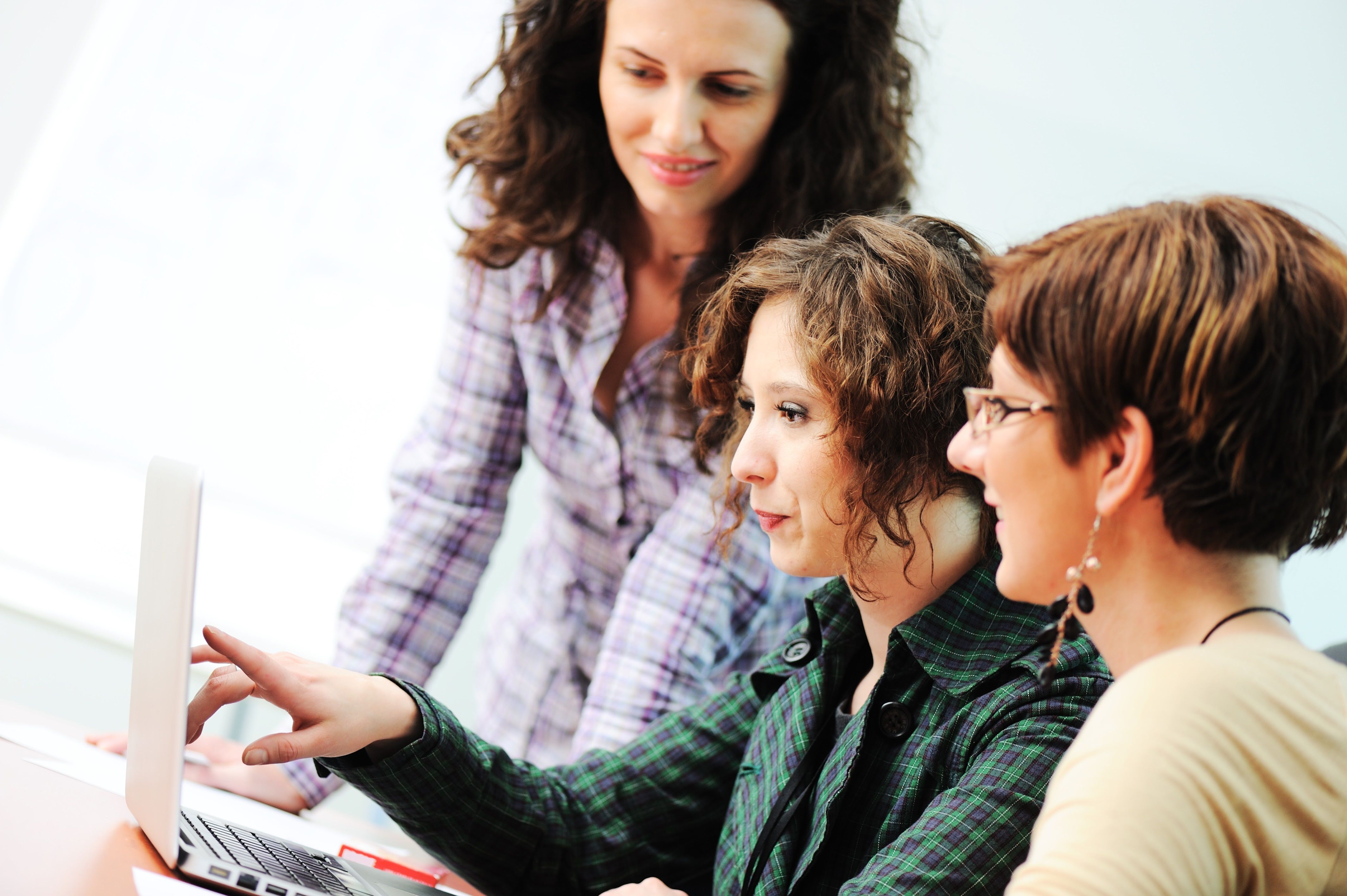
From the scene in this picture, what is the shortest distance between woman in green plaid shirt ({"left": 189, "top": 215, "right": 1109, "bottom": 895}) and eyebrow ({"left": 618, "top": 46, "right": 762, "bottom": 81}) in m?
0.24

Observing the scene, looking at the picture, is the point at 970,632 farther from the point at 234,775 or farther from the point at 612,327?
the point at 234,775

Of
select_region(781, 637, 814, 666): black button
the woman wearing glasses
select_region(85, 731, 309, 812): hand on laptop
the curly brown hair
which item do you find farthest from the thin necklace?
select_region(85, 731, 309, 812): hand on laptop

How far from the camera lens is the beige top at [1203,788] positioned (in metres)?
0.59

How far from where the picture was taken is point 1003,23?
1.86 m

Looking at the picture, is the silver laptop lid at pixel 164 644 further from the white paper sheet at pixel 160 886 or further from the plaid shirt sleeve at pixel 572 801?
the plaid shirt sleeve at pixel 572 801

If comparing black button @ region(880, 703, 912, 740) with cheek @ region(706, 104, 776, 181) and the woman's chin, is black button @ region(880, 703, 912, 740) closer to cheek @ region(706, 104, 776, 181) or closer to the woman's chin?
the woman's chin

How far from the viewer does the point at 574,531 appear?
161 centimetres

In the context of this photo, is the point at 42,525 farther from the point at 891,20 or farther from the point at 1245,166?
the point at 1245,166

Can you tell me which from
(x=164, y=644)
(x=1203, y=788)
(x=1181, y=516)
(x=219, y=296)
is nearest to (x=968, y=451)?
(x=1181, y=516)

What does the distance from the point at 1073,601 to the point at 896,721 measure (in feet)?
1.01

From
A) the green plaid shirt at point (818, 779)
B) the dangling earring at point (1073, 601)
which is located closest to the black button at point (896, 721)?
the green plaid shirt at point (818, 779)

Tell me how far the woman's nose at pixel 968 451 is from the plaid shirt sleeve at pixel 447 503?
0.82 m

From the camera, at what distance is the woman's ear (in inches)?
26.5

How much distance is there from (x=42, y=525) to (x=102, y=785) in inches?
66.9
